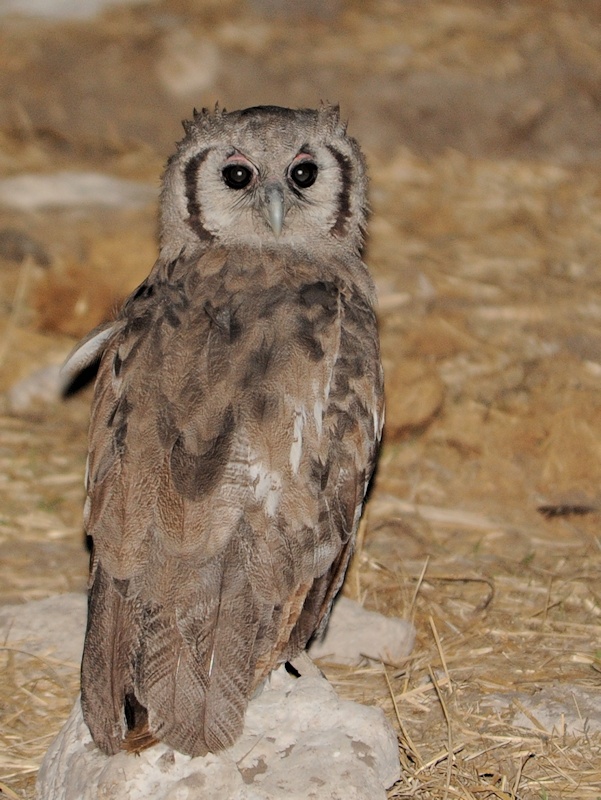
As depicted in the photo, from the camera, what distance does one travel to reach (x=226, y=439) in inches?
128

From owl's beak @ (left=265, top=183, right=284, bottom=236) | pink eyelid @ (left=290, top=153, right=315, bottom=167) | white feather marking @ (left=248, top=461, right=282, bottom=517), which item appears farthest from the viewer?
pink eyelid @ (left=290, top=153, right=315, bottom=167)

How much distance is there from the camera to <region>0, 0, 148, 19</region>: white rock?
31.2ft

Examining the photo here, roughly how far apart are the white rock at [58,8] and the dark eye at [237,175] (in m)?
6.15

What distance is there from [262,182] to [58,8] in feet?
21.2

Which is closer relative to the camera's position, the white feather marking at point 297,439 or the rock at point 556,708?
the white feather marking at point 297,439

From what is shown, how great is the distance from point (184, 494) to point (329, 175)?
1.50 meters

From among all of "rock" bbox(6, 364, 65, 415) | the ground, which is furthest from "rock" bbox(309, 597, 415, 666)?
"rock" bbox(6, 364, 65, 415)

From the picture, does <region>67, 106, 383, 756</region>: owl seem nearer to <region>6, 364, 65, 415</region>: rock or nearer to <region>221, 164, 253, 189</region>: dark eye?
<region>221, 164, 253, 189</region>: dark eye

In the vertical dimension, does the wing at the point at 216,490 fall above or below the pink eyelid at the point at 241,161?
below

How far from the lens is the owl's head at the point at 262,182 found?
394cm

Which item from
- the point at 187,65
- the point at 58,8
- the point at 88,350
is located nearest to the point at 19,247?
the point at 187,65

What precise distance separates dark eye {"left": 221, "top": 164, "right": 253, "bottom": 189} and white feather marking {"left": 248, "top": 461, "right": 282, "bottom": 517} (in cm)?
119

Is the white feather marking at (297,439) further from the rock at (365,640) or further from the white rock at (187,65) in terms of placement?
the white rock at (187,65)

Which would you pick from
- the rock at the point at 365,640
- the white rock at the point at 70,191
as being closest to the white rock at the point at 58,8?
the white rock at the point at 70,191
